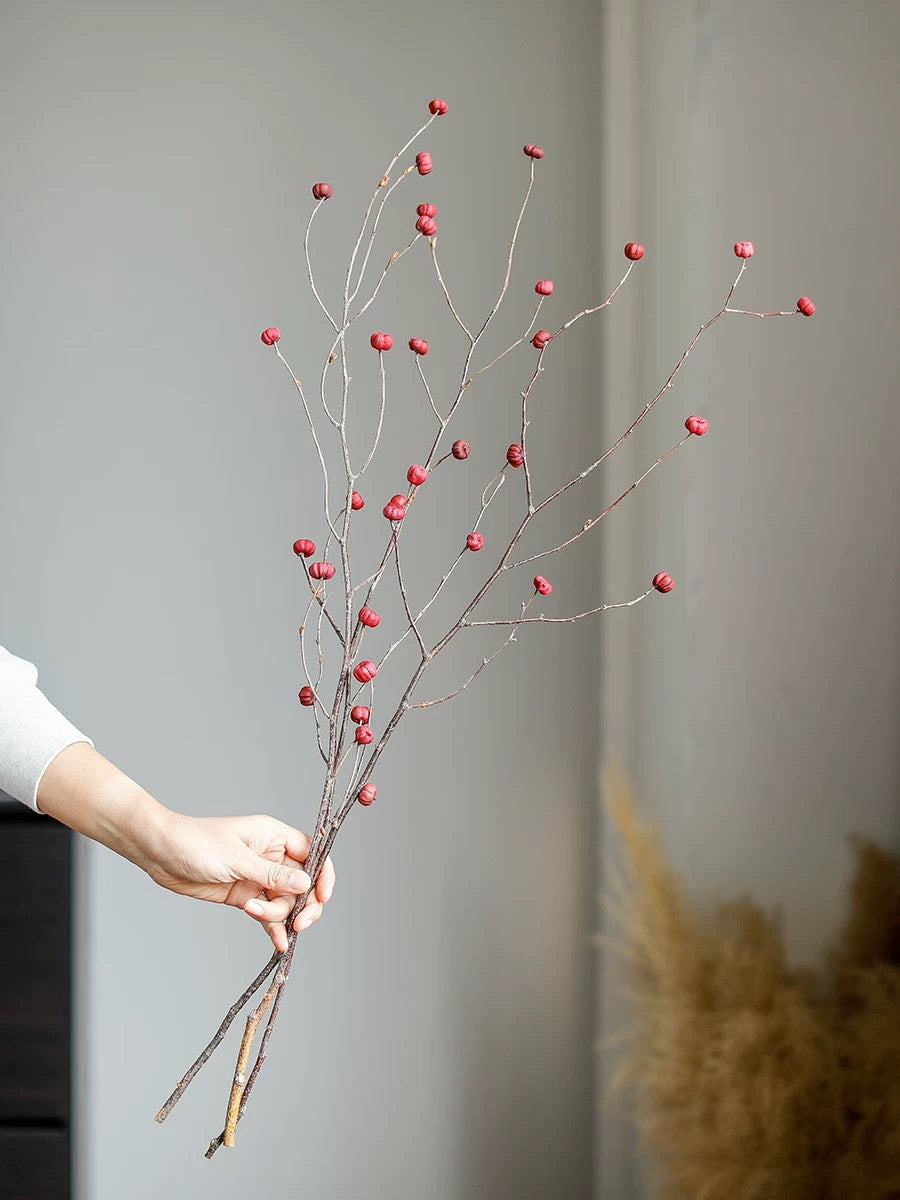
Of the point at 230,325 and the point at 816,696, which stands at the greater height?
the point at 230,325

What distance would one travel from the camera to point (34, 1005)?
166 cm

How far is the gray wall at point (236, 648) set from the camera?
1734 millimetres

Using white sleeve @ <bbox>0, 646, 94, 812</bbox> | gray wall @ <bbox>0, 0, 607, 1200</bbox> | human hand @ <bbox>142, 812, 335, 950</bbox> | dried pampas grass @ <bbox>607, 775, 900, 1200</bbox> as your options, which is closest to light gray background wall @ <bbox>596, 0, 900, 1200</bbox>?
dried pampas grass @ <bbox>607, 775, 900, 1200</bbox>

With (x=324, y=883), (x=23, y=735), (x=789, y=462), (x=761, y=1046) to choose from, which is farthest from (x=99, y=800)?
(x=789, y=462)

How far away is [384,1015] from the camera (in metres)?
1.75

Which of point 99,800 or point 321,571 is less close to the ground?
point 321,571

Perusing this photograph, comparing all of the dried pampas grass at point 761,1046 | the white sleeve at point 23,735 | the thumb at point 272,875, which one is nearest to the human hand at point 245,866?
the thumb at point 272,875

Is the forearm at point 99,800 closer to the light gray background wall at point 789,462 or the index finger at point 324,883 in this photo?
the index finger at point 324,883

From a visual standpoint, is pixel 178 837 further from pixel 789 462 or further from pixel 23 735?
pixel 789 462

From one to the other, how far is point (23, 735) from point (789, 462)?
95cm

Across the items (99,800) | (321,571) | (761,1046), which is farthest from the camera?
(761,1046)

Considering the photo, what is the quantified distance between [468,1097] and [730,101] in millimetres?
1405

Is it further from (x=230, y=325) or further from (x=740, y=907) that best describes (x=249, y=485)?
(x=740, y=907)

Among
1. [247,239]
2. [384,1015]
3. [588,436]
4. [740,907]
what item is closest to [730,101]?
[588,436]
